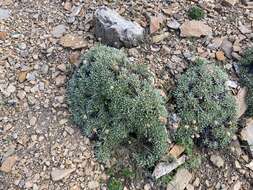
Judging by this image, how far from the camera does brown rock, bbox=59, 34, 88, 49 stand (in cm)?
686

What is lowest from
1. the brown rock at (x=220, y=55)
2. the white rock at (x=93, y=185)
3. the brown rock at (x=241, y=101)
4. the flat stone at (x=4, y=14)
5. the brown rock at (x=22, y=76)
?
the white rock at (x=93, y=185)

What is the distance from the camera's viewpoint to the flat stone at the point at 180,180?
604 centimetres

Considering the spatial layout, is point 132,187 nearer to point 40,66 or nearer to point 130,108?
point 130,108

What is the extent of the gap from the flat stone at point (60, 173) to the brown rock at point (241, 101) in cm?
247

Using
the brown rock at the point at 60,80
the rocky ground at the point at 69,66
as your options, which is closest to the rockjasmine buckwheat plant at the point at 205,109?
the rocky ground at the point at 69,66

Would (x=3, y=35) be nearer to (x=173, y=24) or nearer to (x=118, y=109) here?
(x=118, y=109)

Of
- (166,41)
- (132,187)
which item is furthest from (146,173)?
(166,41)

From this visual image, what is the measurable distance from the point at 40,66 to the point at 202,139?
254 cm

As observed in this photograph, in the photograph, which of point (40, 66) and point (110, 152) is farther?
point (40, 66)

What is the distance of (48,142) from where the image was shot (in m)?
6.09

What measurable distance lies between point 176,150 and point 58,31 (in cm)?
262

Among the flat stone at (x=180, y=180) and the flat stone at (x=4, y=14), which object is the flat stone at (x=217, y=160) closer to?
the flat stone at (x=180, y=180)

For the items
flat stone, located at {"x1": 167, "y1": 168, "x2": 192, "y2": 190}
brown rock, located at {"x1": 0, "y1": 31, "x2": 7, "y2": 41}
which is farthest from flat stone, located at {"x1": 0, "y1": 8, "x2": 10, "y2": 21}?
flat stone, located at {"x1": 167, "y1": 168, "x2": 192, "y2": 190}

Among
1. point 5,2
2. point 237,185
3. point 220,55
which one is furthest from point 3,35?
point 237,185
